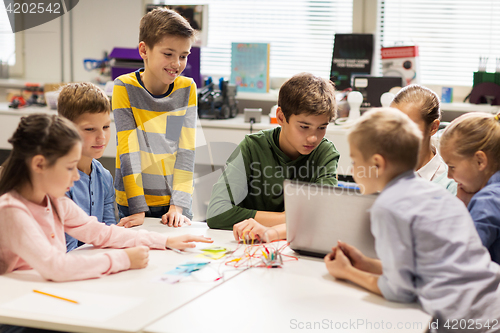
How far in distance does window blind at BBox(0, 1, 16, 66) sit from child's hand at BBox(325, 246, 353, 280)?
3745mm

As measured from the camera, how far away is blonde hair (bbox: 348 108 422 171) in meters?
1.02

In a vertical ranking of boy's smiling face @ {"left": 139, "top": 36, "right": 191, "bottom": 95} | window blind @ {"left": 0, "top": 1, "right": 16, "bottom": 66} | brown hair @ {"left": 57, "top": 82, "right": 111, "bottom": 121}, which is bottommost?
brown hair @ {"left": 57, "top": 82, "right": 111, "bottom": 121}

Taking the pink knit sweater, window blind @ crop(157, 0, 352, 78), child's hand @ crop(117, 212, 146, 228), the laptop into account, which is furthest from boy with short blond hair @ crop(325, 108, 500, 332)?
window blind @ crop(157, 0, 352, 78)

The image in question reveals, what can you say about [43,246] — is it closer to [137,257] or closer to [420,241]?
[137,257]

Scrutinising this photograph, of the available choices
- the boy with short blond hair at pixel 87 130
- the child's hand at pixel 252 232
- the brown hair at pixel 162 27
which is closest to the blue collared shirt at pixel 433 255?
the child's hand at pixel 252 232

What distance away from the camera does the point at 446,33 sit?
3.24 m

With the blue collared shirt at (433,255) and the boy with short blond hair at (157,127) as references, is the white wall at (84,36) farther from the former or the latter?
the blue collared shirt at (433,255)

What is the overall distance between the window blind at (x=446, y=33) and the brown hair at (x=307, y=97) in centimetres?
186

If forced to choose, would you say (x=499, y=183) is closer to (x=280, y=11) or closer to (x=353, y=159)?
(x=353, y=159)

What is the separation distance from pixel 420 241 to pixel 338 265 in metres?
0.22

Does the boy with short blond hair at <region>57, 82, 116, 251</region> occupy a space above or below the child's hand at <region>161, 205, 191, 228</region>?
above

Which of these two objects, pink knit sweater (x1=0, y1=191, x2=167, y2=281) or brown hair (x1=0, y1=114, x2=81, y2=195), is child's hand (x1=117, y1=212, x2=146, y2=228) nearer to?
pink knit sweater (x1=0, y1=191, x2=167, y2=281)

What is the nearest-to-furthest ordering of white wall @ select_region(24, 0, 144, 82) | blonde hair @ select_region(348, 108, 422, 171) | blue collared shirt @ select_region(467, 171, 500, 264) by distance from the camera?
blonde hair @ select_region(348, 108, 422, 171), blue collared shirt @ select_region(467, 171, 500, 264), white wall @ select_region(24, 0, 144, 82)

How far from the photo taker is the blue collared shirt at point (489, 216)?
1.13 m
